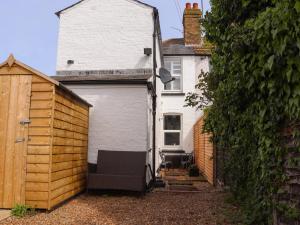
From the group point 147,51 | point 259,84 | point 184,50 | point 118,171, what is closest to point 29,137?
point 118,171

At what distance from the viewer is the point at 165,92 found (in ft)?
52.9

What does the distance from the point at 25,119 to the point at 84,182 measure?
280 cm

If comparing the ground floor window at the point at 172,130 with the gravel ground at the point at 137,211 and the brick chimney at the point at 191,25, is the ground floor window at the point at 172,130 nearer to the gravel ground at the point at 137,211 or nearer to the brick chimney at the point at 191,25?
the brick chimney at the point at 191,25

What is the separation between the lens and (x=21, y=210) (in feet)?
17.2

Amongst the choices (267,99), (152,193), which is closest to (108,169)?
(152,193)

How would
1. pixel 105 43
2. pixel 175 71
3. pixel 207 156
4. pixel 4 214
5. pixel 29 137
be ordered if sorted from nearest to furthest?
pixel 4 214, pixel 29 137, pixel 105 43, pixel 207 156, pixel 175 71

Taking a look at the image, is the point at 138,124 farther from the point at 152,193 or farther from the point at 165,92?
the point at 165,92

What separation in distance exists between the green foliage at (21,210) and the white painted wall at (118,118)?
3.19 meters

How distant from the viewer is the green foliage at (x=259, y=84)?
97.0 inches

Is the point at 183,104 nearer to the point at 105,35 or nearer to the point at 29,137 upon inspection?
the point at 105,35

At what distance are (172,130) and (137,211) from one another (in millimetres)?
10399

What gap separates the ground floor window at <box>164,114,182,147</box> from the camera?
16.0 metres

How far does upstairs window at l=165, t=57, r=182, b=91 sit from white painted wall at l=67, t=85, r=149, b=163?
791cm

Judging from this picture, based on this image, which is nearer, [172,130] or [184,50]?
[172,130]
